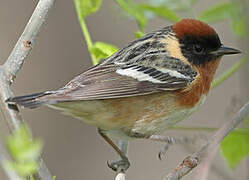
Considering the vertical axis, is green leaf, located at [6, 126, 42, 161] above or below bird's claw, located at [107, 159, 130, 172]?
above

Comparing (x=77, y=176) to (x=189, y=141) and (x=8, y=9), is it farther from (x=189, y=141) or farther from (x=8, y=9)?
(x=189, y=141)

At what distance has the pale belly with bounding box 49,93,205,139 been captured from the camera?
12.9ft

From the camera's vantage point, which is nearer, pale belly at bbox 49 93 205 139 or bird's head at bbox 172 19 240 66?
pale belly at bbox 49 93 205 139

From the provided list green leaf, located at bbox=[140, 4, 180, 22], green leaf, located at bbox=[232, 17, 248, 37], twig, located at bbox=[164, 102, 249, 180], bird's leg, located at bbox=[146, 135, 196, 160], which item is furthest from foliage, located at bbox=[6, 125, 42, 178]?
green leaf, located at bbox=[232, 17, 248, 37]

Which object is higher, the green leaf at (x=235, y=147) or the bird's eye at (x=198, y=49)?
the bird's eye at (x=198, y=49)

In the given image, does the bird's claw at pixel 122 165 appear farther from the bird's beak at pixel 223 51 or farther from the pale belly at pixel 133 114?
the bird's beak at pixel 223 51

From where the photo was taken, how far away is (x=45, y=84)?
26.1ft

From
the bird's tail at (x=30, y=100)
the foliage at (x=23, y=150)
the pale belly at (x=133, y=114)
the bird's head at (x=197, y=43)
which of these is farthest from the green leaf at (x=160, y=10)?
the foliage at (x=23, y=150)

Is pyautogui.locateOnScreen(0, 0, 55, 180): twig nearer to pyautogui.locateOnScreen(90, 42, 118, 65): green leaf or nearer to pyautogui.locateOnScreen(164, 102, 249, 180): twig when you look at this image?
pyautogui.locateOnScreen(90, 42, 118, 65): green leaf

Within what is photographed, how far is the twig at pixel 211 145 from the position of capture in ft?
10.9

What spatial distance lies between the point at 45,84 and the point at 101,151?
1.45 metres

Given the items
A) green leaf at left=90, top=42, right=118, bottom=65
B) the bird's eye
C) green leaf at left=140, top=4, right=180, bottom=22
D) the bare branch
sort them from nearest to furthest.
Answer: the bare branch
green leaf at left=90, top=42, right=118, bottom=65
green leaf at left=140, top=4, right=180, bottom=22
the bird's eye

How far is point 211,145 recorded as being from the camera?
333 centimetres

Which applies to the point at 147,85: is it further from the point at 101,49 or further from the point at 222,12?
the point at 222,12
